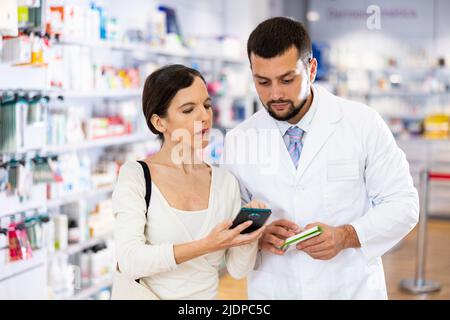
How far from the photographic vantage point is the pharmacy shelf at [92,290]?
4.16 meters

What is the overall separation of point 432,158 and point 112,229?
5.18 meters

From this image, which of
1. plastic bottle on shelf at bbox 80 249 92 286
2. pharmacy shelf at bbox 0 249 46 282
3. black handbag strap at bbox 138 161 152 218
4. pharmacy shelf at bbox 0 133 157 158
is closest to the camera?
black handbag strap at bbox 138 161 152 218

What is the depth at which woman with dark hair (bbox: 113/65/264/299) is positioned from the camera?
5.34ft

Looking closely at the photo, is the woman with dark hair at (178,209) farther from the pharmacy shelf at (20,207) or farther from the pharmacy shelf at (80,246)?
the pharmacy shelf at (80,246)

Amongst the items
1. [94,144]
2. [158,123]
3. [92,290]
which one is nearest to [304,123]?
[158,123]

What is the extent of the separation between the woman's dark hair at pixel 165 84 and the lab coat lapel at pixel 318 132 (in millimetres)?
459

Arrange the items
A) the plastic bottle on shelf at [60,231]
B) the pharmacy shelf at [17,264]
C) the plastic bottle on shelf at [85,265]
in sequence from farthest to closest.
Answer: the plastic bottle on shelf at [85,265], the plastic bottle on shelf at [60,231], the pharmacy shelf at [17,264]

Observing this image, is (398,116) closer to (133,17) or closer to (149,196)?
(133,17)

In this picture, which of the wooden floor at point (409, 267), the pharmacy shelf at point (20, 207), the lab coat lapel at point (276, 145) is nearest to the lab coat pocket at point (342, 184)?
the lab coat lapel at point (276, 145)

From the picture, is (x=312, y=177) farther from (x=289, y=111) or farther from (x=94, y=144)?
(x=94, y=144)

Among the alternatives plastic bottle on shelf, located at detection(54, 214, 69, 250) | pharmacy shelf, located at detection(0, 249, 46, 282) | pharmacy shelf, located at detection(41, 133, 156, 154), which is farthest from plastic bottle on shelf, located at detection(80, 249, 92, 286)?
pharmacy shelf, located at detection(0, 249, 46, 282)

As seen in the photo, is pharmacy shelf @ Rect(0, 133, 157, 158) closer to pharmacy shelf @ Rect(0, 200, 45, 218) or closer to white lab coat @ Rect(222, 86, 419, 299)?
pharmacy shelf @ Rect(0, 200, 45, 218)

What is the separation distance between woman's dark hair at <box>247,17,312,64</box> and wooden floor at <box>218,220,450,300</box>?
3279mm

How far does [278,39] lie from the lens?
6.10 feet
